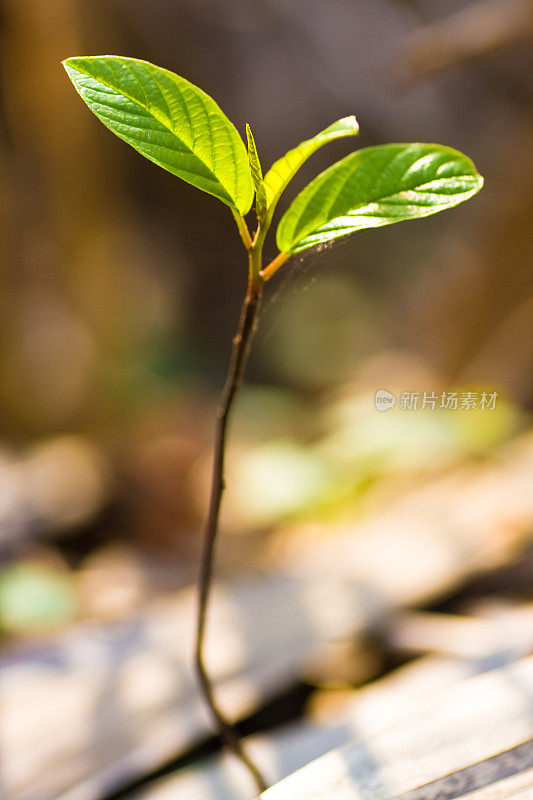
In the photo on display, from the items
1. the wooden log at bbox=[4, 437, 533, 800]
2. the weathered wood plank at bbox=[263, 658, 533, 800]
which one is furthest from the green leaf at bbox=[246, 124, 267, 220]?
the wooden log at bbox=[4, 437, 533, 800]

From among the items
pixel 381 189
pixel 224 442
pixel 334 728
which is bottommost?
pixel 334 728

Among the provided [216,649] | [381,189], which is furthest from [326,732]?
[381,189]

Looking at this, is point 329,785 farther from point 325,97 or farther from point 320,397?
point 325,97

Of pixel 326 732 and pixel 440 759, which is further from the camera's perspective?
pixel 326 732

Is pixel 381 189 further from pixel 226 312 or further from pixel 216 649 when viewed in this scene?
pixel 226 312

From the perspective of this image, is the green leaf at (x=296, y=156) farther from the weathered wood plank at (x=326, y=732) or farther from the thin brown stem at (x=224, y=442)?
the weathered wood plank at (x=326, y=732)

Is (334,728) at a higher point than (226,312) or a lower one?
lower

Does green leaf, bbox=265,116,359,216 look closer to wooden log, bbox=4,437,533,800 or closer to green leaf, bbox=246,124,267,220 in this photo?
green leaf, bbox=246,124,267,220

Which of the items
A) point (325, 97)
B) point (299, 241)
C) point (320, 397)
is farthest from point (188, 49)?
point (299, 241)
